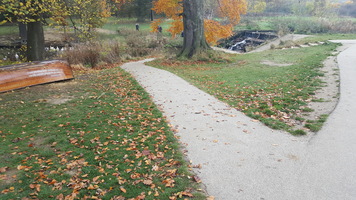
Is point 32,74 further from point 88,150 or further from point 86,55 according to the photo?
point 86,55

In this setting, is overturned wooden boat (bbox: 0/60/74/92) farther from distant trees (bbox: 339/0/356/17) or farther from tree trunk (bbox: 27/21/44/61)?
distant trees (bbox: 339/0/356/17)

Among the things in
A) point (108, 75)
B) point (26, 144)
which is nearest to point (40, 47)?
point (108, 75)

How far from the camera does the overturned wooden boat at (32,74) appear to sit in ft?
29.1

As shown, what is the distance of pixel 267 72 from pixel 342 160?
8.06 m

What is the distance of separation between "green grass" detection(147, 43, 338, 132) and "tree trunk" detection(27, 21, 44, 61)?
19.8ft

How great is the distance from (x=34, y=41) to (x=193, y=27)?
28.4 ft

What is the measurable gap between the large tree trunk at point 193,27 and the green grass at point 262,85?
113 centimetres

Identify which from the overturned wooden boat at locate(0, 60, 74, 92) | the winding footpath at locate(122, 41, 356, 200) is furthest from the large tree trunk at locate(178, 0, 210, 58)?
the winding footpath at locate(122, 41, 356, 200)

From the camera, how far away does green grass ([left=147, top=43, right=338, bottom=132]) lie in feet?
22.0

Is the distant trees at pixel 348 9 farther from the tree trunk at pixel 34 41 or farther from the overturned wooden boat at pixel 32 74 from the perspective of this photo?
the overturned wooden boat at pixel 32 74

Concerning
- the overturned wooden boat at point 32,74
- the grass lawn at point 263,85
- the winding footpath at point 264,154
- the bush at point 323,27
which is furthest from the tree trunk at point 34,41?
the bush at point 323,27

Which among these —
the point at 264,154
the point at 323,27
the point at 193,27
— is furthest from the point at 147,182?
the point at 323,27

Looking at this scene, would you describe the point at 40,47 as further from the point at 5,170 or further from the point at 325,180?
the point at 325,180

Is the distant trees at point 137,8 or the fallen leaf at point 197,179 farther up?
the distant trees at point 137,8
